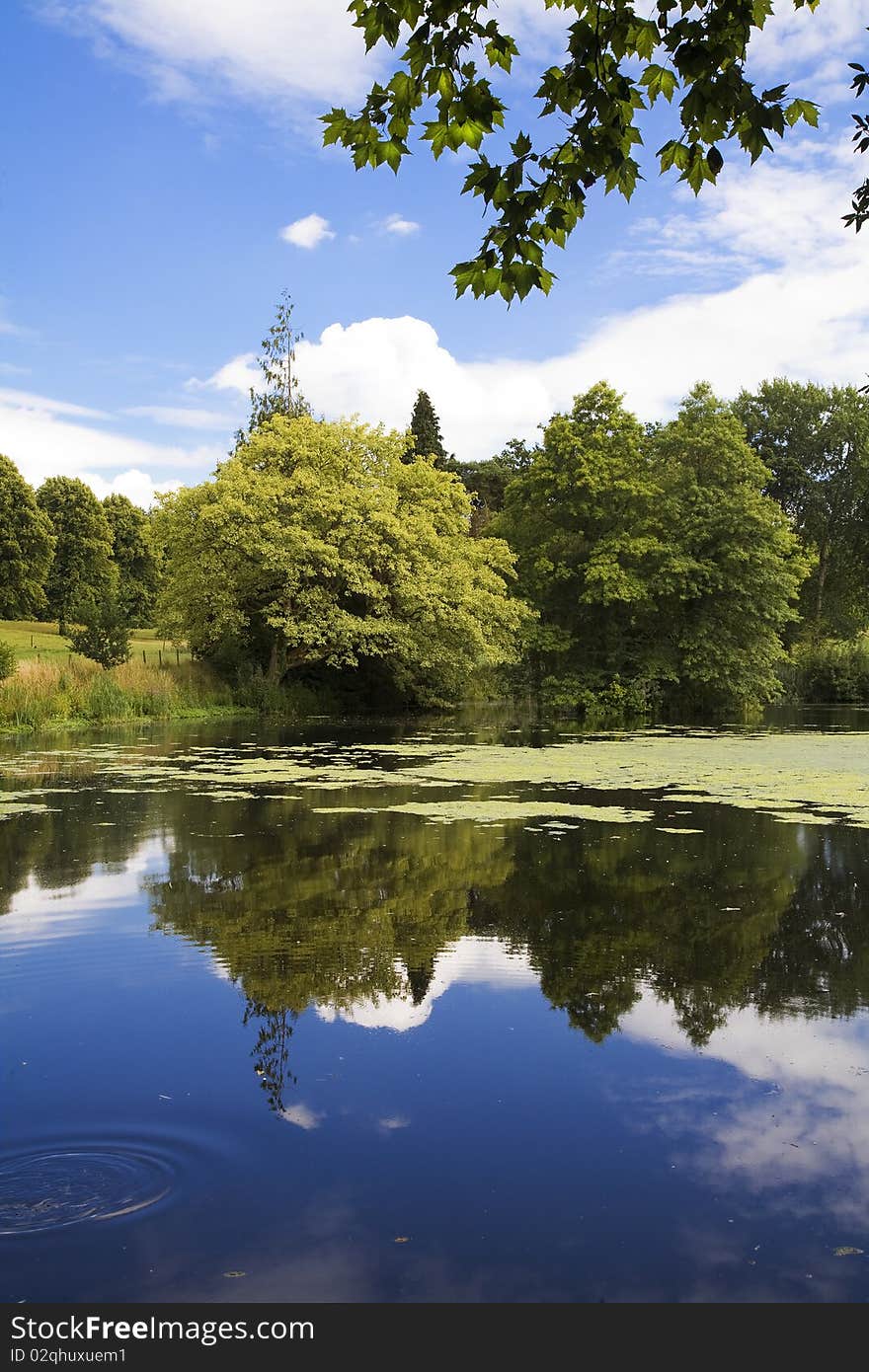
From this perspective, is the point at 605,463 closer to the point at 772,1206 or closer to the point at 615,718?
the point at 615,718

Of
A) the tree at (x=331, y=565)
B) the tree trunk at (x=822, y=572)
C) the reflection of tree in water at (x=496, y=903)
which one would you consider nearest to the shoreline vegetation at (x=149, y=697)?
the tree at (x=331, y=565)

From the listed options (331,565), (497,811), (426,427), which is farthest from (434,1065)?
(426,427)

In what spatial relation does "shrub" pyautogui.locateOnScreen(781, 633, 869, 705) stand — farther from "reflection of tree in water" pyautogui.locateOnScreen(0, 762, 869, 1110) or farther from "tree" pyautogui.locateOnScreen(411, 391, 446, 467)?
"reflection of tree in water" pyautogui.locateOnScreen(0, 762, 869, 1110)

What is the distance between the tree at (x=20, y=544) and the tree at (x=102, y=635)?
24.3 m

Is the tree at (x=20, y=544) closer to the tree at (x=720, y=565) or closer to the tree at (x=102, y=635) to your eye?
the tree at (x=102, y=635)

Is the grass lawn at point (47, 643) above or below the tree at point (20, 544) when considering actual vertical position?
below

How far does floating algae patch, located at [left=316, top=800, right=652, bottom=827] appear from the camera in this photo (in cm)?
1045

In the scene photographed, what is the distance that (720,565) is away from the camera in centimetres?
3284

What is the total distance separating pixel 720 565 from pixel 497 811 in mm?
24072

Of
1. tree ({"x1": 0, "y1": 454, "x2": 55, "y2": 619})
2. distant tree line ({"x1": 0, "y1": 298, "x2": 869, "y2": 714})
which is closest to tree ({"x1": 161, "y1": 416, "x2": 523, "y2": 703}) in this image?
distant tree line ({"x1": 0, "y1": 298, "x2": 869, "y2": 714})

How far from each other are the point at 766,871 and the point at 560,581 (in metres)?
26.1

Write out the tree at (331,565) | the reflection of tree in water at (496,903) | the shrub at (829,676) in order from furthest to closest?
1. the shrub at (829,676)
2. the tree at (331,565)
3. the reflection of tree in water at (496,903)

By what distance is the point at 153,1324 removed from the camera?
2488 millimetres

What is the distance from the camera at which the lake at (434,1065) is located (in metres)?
2.75
